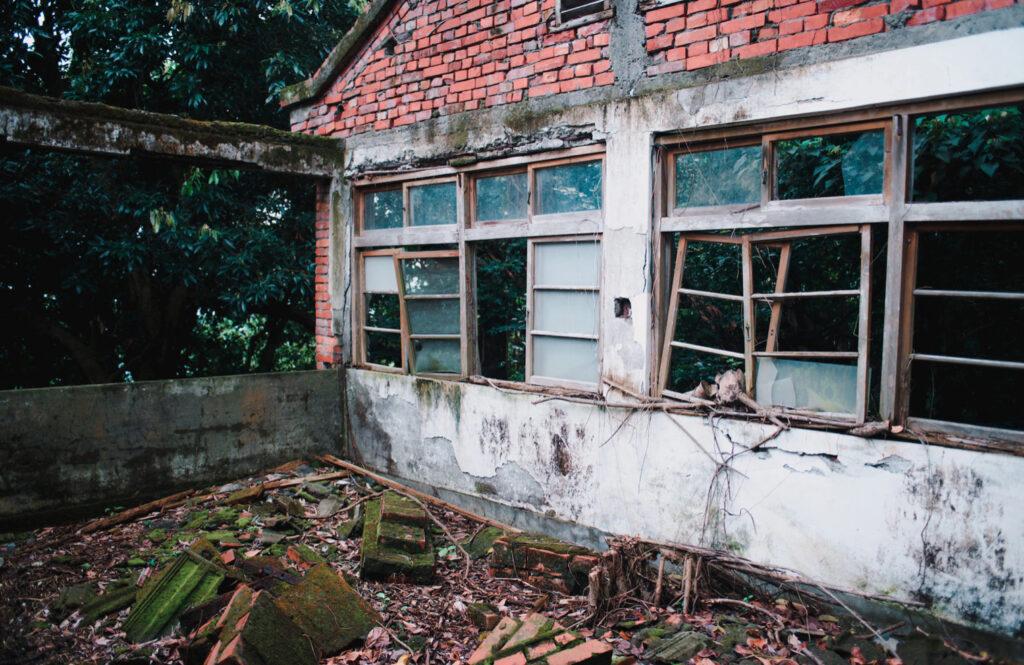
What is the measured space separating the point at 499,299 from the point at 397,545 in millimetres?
4131

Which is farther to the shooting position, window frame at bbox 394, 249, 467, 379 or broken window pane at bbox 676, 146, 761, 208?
window frame at bbox 394, 249, 467, 379

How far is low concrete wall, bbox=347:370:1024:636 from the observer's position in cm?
352

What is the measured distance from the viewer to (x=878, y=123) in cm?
384

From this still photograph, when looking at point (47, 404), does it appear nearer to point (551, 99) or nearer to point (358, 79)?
point (358, 79)

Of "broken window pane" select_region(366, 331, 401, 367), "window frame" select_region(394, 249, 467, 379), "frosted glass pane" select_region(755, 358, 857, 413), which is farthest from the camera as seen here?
"broken window pane" select_region(366, 331, 401, 367)

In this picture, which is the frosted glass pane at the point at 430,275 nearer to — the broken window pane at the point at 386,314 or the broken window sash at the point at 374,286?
the broken window sash at the point at 374,286

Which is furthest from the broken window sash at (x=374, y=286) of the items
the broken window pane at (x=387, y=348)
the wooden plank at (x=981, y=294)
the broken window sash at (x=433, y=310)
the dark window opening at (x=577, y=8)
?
the wooden plank at (x=981, y=294)

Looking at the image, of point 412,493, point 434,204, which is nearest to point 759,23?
point 434,204

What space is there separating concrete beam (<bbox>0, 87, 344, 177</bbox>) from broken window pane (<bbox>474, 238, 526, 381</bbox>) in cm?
231

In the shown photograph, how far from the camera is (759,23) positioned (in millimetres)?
4168

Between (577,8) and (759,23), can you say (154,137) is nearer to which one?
(577,8)

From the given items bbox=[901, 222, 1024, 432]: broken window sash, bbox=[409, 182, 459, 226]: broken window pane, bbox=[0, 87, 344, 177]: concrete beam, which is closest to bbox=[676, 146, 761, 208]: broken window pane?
bbox=[901, 222, 1024, 432]: broken window sash

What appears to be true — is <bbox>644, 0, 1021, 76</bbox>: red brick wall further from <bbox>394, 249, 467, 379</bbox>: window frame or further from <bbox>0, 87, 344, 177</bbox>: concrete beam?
<bbox>0, 87, 344, 177</bbox>: concrete beam

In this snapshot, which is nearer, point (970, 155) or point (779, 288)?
point (779, 288)
